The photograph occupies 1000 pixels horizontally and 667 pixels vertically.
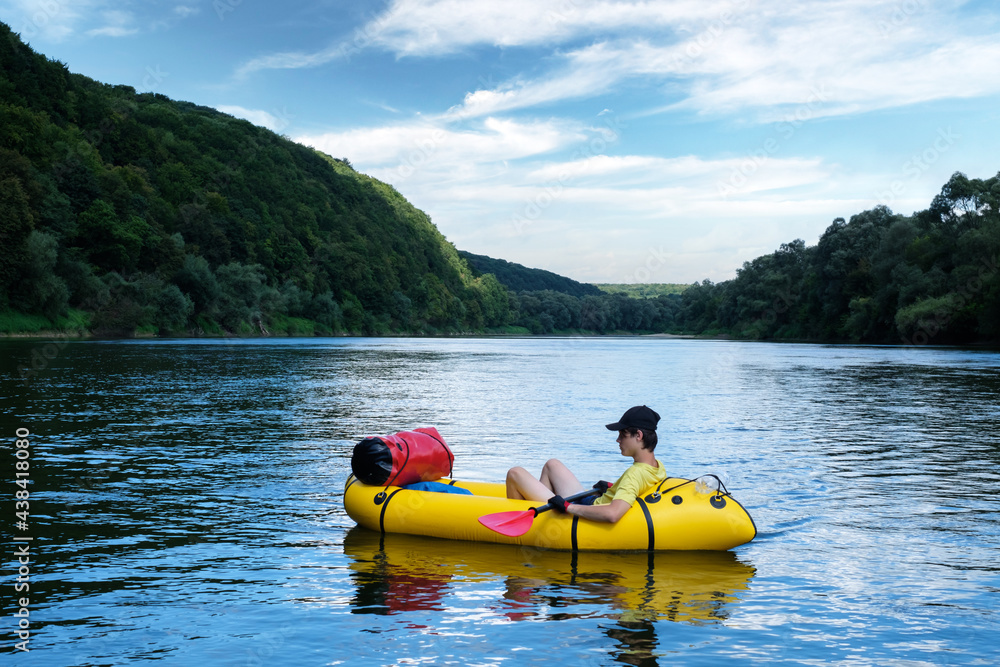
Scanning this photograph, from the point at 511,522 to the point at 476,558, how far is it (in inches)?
19.2

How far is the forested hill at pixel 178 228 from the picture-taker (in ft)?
215

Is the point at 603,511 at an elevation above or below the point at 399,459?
below

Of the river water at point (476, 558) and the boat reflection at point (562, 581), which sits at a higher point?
the river water at point (476, 558)

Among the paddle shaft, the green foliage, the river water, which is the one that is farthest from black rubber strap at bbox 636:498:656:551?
the green foliage

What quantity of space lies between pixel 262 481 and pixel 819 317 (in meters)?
99.3

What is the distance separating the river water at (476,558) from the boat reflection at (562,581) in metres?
0.03

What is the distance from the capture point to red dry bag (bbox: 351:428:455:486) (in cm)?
880

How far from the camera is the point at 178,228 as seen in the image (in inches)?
3748

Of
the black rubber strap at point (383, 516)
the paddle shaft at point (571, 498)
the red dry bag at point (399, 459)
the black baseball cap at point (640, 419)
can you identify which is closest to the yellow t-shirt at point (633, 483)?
the paddle shaft at point (571, 498)

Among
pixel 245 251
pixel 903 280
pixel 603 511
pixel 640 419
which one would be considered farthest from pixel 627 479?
pixel 245 251

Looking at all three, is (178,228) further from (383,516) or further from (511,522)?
(511,522)

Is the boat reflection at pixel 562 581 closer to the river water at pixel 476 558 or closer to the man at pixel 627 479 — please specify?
the river water at pixel 476 558

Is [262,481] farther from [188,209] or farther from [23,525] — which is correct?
[188,209]

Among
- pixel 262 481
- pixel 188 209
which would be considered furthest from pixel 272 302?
pixel 262 481
